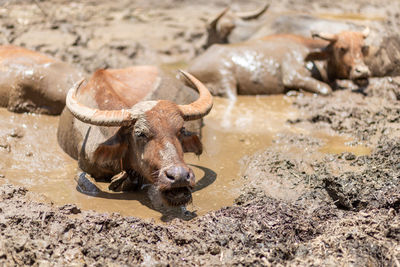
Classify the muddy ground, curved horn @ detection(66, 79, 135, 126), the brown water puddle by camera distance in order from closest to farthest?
the muddy ground < curved horn @ detection(66, 79, 135, 126) < the brown water puddle

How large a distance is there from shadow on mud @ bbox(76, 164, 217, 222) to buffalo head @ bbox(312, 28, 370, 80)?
14.5 ft

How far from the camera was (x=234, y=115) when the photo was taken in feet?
26.1

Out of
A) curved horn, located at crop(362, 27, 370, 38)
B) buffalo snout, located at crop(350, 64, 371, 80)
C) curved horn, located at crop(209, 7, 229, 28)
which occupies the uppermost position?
curved horn, located at crop(362, 27, 370, 38)

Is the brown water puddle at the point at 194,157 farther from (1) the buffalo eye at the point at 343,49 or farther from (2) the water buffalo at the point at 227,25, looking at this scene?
(2) the water buffalo at the point at 227,25

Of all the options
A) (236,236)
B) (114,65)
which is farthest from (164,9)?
(236,236)

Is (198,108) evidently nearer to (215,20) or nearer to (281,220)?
(281,220)

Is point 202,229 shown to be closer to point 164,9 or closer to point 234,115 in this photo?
point 234,115

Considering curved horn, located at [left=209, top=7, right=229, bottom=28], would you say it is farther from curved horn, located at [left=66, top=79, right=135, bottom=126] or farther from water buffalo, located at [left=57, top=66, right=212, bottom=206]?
curved horn, located at [left=66, top=79, right=135, bottom=126]

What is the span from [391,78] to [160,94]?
4773mm

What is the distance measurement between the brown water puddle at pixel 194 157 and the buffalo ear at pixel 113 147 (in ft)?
1.24

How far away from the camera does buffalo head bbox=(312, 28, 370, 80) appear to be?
916 cm

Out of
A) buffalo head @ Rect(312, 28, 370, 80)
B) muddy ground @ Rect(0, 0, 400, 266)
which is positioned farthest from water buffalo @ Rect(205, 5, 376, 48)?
muddy ground @ Rect(0, 0, 400, 266)

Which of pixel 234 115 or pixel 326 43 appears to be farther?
pixel 326 43

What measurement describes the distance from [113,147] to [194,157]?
1337mm
